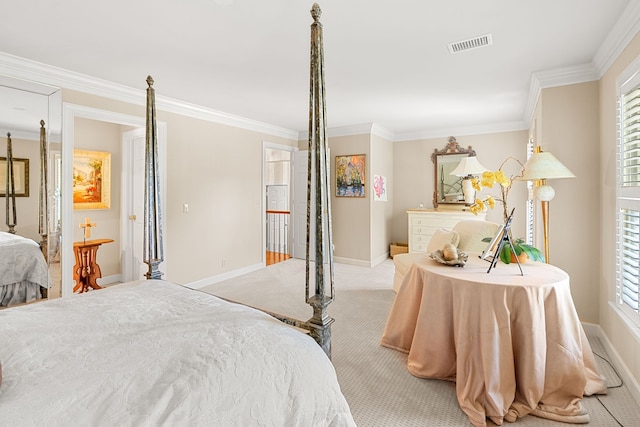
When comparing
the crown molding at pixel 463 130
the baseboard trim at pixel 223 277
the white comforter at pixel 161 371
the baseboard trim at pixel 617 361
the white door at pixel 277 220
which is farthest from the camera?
the white door at pixel 277 220

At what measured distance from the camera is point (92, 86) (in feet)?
10.6

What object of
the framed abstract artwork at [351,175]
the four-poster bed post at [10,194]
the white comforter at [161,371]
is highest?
the framed abstract artwork at [351,175]

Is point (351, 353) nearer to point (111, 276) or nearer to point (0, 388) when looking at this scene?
point (0, 388)

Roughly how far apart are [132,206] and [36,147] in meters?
1.77

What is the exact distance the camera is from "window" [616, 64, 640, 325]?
2072mm

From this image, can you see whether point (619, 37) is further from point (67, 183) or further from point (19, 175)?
point (19, 175)

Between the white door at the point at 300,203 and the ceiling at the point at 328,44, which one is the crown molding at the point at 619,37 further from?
the white door at the point at 300,203

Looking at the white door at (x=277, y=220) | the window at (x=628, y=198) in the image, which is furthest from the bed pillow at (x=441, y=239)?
the white door at (x=277, y=220)

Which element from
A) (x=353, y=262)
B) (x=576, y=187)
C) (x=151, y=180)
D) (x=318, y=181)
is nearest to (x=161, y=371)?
(x=318, y=181)

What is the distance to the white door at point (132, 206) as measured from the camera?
14.7ft

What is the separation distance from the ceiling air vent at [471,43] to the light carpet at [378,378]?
99.3 inches

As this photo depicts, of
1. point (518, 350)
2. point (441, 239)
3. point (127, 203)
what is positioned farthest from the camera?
point (127, 203)

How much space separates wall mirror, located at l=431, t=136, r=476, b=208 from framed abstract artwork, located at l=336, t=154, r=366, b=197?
147 centimetres

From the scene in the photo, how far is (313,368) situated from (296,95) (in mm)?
3297
